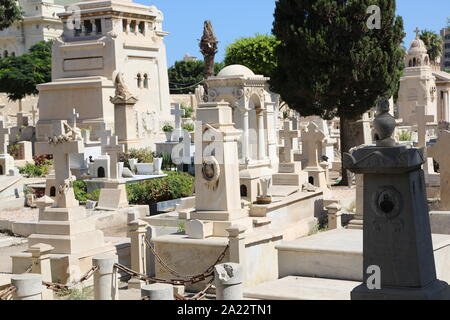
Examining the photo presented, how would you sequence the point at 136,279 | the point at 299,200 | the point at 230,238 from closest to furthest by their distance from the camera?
the point at 230,238, the point at 136,279, the point at 299,200

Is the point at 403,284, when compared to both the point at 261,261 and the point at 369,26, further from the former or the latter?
the point at 369,26

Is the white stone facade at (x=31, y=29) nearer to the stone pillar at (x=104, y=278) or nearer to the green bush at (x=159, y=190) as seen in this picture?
the green bush at (x=159, y=190)

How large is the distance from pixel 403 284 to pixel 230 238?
144 inches

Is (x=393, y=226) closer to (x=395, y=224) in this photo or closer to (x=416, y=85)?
(x=395, y=224)

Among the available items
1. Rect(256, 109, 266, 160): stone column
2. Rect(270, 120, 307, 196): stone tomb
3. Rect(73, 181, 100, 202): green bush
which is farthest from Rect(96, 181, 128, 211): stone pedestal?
Rect(256, 109, 266, 160): stone column

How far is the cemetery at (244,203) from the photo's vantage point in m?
6.57

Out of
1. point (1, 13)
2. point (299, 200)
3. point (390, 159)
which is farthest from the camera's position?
point (1, 13)

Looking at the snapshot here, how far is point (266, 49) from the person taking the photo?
178ft

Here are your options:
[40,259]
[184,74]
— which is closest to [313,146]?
[40,259]

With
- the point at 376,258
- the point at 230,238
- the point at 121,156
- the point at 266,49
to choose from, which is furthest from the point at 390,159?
the point at 266,49

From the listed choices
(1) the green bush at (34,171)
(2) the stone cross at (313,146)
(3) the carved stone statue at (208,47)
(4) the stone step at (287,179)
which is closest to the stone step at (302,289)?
(4) the stone step at (287,179)

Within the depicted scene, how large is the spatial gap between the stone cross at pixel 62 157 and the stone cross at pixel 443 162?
19.5ft

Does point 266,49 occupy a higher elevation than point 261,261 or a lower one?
higher

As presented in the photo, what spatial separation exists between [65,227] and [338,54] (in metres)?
13.0
